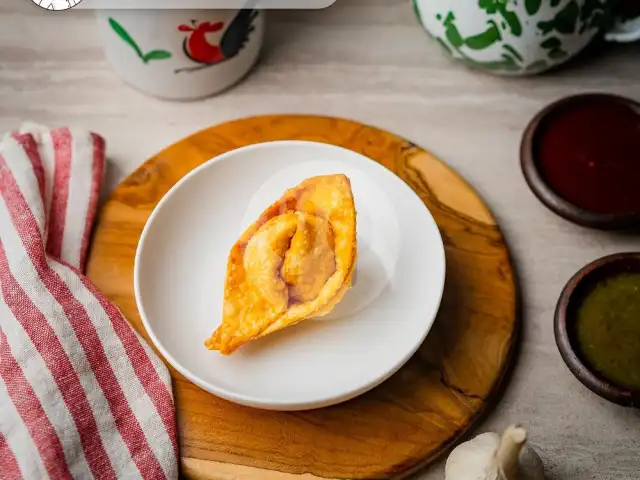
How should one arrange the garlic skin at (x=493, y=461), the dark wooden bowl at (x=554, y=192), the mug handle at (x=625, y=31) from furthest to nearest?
1. the mug handle at (x=625, y=31)
2. the dark wooden bowl at (x=554, y=192)
3. the garlic skin at (x=493, y=461)

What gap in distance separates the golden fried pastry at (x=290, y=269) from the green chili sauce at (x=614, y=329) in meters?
0.20

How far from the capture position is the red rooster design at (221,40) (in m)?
0.75

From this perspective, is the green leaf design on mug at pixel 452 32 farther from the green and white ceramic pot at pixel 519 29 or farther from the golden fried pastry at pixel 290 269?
the golden fried pastry at pixel 290 269

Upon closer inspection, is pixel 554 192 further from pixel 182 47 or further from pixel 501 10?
pixel 182 47

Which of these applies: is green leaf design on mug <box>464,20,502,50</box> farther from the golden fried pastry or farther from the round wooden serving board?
the golden fried pastry

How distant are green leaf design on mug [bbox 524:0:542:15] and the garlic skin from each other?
39 centimetres

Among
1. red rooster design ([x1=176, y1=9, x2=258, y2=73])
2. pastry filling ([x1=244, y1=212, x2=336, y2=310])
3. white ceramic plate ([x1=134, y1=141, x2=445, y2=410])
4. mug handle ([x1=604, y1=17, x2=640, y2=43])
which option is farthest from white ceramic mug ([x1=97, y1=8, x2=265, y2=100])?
mug handle ([x1=604, y1=17, x2=640, y2=43])

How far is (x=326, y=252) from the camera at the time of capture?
2.03 ft

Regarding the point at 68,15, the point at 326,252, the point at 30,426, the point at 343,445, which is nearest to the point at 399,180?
the point at 326,252

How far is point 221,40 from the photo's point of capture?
0.78 metres

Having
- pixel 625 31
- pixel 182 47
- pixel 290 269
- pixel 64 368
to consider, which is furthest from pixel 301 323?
pixel 625 31

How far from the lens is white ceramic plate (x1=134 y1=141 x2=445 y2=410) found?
2.01 feet

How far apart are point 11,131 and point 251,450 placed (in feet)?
1.36

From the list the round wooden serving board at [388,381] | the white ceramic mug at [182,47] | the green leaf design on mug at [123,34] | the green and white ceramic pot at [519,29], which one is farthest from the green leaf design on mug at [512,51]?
the green leaf design on mug at [123,34]
